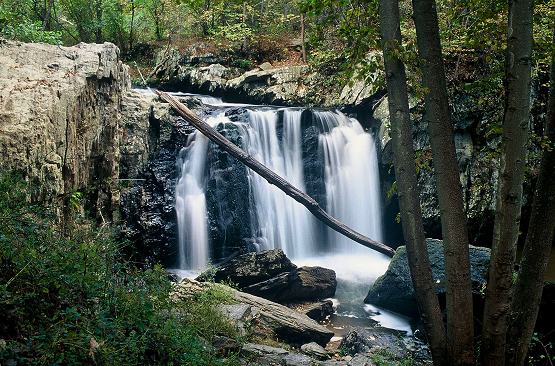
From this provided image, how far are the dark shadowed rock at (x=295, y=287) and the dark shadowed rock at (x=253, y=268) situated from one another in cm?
13

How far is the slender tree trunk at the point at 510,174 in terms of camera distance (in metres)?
3.32

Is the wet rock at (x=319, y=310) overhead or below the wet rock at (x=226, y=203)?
below

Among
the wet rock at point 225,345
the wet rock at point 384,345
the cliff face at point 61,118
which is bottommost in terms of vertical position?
the wet rock at point 384,345

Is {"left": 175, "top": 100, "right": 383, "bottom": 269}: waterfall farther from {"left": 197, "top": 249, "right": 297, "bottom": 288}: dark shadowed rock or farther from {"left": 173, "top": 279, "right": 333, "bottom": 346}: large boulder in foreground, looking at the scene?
{"left": 173, "top": 279, "right": 333, "bottom": 346}: large boulder in foreground

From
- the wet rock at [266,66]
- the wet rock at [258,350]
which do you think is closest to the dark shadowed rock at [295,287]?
the wet rock at [258,350]

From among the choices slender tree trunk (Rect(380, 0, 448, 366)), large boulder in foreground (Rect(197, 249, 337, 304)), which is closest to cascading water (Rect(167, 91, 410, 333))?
large boulder in foreground (Rect(197, 249, 337, 304))

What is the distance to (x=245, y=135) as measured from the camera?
1361 cm

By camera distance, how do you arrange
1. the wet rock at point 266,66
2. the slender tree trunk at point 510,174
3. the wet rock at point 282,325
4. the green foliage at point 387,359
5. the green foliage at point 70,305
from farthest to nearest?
the wet rock at point 266,66 → the wet rock at point 282,325 → the green foliage at point 387,359 → the slender tree trunk at point 510,174 → the green foliage at point 70,305

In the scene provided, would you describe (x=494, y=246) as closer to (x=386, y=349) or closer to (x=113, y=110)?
(x=386, y=349)

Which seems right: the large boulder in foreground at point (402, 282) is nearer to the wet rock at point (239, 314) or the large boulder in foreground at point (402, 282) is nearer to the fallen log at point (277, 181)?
the fallen log at point (277, 181)

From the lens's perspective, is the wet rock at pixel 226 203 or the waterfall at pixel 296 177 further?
the waterfall at pixel 296 177

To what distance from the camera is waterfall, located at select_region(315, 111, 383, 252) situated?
1402 cm

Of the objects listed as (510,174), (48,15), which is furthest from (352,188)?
(48,15)

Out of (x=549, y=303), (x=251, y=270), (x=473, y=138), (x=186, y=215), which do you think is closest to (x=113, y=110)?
(x=251, y=270)
